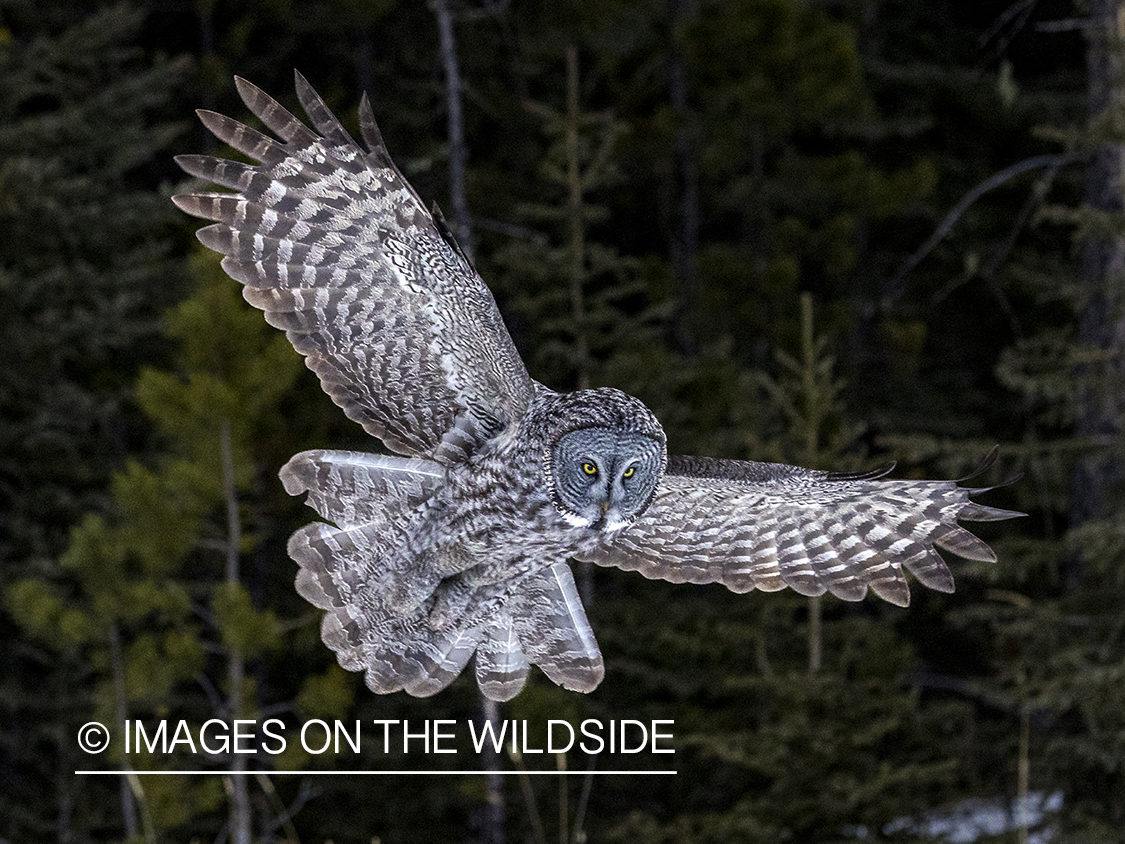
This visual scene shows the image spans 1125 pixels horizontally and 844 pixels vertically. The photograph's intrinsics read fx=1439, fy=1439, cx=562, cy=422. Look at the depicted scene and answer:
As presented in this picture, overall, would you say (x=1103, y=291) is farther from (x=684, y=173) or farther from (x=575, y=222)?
(x=684, y=173)

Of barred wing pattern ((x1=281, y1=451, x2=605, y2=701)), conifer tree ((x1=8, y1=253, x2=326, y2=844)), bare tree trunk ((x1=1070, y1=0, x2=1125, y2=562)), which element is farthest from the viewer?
bare tree trunk ((x1=1070, y1=0, x2=1125, y2=562))

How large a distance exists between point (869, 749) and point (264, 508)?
16.2 feet

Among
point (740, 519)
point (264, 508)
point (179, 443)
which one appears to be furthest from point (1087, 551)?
point (264, 508)

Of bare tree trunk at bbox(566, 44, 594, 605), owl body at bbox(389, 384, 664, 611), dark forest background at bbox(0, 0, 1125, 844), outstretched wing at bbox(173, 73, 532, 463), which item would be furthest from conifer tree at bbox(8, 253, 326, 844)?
owl body at bbox(389, 384, 664, 611)

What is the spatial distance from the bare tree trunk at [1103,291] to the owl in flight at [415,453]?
492 centimetres

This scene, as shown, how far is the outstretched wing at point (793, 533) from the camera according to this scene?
387 centimetres

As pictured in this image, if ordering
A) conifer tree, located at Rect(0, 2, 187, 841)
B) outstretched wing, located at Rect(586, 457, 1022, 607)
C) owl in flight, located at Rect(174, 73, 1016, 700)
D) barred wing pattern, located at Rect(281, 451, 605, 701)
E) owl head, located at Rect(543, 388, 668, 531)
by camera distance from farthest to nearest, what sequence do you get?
conifer tree, located at Rect(0, 2, 187, 841)
outstretched wing, located at Rect(586, 457, 1022, 607)
barred wing pattern, located at Rect(281, 451, 605, 701)
owl in flight, located at Rect(174, 73, 1016, 700)
owl head, located at Rect(543, 388, 668, 531)

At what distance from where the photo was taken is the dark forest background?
818 cm

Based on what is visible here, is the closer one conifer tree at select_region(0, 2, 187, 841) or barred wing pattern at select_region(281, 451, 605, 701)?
barred wing pattern at select_region(281, 451, 605, 701)

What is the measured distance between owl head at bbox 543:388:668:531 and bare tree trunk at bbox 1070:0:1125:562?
547 centimetres

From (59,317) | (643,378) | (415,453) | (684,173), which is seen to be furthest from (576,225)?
(684,173)

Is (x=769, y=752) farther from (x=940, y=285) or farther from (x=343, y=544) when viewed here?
(x=940, y=285)

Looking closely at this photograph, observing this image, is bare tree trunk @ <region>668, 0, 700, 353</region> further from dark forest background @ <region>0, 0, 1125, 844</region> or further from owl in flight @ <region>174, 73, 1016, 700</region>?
owl in flight @ <region>174, 73, 1016, 700</region>

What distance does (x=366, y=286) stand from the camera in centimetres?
376
